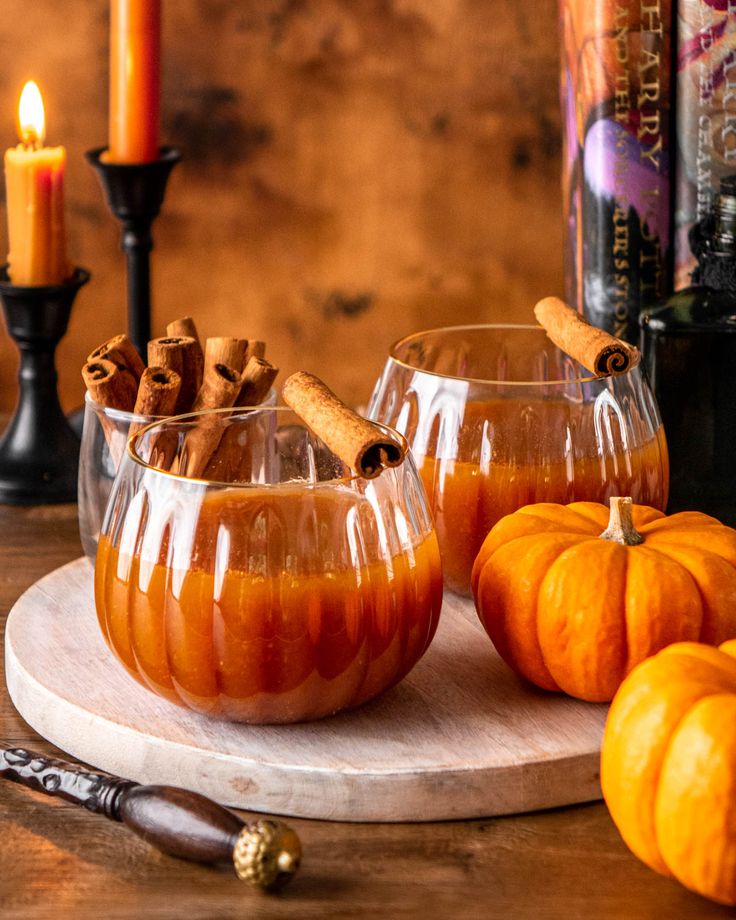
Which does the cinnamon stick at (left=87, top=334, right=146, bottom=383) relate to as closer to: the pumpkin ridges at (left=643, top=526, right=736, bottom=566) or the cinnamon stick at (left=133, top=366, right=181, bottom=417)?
the cinnamon stick at (left=133, top=366, right=181, bottom=417)

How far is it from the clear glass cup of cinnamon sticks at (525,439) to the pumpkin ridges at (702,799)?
31cm

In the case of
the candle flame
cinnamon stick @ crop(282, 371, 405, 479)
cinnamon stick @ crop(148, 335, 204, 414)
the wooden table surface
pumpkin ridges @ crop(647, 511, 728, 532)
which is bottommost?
the wooden table surface

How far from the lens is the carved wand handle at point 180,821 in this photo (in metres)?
0.65

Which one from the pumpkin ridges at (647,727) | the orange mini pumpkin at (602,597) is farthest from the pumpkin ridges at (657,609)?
the pumpkin ridges at (647,727)

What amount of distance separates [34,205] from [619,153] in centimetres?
52

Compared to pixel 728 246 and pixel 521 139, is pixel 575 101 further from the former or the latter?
pixel 521 139

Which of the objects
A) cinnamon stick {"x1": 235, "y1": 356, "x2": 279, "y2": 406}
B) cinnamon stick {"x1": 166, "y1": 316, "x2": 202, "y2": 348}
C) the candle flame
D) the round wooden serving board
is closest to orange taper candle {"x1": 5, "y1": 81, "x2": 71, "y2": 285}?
the candle flame

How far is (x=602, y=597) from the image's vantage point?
0.77 m

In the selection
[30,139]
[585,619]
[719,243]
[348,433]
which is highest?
[30,139]

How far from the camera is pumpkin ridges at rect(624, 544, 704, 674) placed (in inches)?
30.1

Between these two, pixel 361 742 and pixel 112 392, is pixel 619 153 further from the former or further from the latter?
pixel 361 742

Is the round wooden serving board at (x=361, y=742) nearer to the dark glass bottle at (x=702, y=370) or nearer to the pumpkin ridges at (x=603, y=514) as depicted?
the pumpkin ridges at (x=603, y=514)

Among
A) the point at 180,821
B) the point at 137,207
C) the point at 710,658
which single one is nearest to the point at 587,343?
the point at 710,658

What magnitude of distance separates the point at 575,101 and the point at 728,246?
253 millimetres
